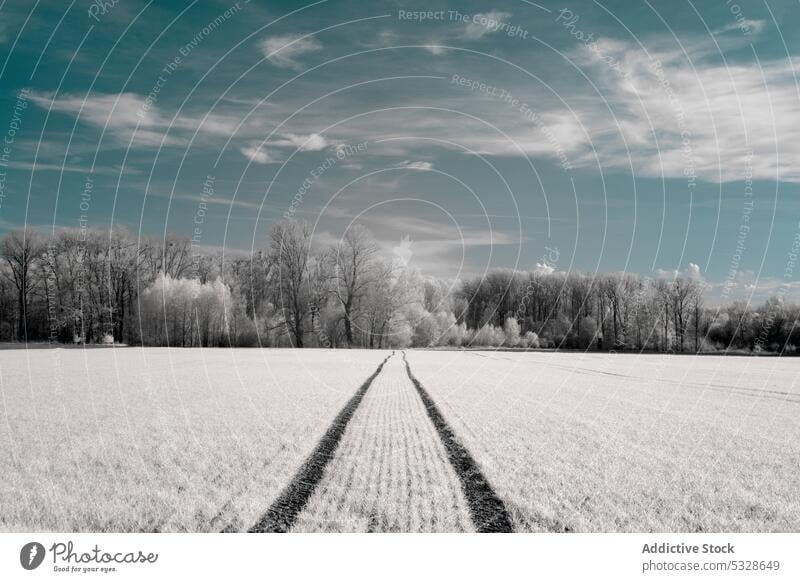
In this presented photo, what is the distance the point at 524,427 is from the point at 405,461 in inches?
266

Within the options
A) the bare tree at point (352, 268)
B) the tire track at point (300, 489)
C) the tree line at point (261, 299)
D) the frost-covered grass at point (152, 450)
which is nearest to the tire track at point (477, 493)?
the tire track at point (300, 489)

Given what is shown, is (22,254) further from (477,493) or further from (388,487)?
(477,493)

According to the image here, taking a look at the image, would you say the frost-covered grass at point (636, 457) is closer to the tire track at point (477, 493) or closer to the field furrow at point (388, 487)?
the tire track at point (477, 493)

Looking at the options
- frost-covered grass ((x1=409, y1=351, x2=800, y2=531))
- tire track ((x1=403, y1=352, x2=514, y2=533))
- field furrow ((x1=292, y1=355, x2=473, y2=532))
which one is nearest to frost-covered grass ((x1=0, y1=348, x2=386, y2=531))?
field furrow ((x1=292, y1=355, x2=473, y2=532))

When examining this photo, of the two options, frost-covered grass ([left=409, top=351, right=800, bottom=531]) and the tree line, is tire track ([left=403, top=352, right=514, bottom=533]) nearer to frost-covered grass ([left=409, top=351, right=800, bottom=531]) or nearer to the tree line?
frost-covered grass ([left=409, top=351, right=800, bottom=531])

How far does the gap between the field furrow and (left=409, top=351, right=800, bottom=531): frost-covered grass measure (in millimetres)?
1168

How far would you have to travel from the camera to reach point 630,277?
373 feet

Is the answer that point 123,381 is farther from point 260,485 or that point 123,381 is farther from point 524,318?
point 524,318

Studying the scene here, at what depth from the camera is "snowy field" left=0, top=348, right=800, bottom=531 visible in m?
11.6

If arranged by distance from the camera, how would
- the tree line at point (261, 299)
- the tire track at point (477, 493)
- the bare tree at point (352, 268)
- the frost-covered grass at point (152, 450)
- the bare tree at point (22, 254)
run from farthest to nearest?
the bare tree at point (352, 268)
the tree line at point (261, 299)
the bare tree at point (22, 254)
the frost-covered grass at point (152, 450)
the tire track at point (477, 493)

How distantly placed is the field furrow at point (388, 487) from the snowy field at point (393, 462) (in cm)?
5

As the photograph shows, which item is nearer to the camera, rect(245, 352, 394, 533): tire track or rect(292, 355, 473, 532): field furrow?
rect(245, 352, 394, 533): tire track

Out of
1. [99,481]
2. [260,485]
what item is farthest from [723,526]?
[99,481]

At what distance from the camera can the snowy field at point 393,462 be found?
11555 mm
